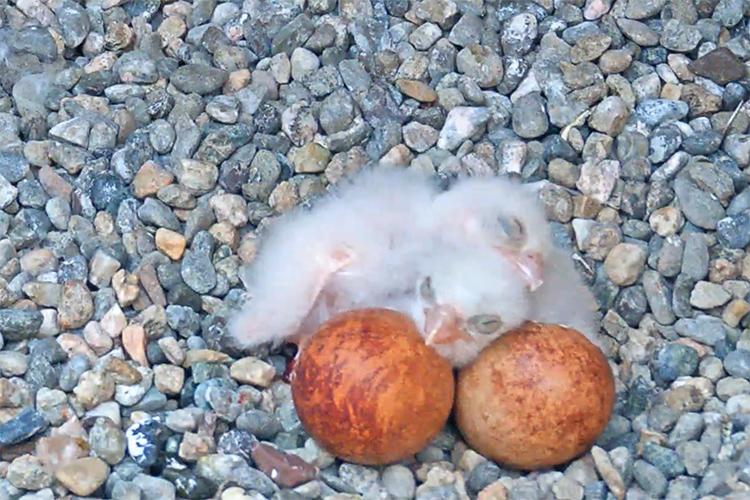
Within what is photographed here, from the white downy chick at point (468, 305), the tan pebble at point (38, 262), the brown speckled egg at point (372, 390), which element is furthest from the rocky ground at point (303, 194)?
the white downy chick at point (468, 305)

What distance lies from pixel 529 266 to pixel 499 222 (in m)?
0.11

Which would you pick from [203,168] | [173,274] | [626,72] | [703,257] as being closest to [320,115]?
[203,168]

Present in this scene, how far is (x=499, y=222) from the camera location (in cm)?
→ 255

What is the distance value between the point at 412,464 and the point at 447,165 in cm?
85

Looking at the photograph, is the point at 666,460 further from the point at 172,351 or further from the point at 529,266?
the point at 172,351

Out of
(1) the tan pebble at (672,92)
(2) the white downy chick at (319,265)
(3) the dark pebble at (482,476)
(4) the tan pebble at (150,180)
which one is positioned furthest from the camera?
(1) the tan pebble at (672,92)

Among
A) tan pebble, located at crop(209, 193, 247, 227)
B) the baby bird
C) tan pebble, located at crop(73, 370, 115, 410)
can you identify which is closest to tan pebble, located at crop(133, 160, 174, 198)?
tan pebble, located at crop(209, 193, 247, 227)

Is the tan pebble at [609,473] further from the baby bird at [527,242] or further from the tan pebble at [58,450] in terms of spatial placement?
the tan pebble at [58,450]

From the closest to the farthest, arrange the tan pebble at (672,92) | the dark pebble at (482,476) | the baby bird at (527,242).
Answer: the dark pebble at (482,476) → the baby bird at (527,242) → the tan pebble at (672,92)

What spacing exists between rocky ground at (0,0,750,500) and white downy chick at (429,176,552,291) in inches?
11.4

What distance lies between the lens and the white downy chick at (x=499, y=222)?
2.54 meters

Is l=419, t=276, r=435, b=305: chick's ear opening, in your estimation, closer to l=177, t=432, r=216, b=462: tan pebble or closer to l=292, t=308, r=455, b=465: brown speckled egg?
l=292, t=308, r=455, b=465: brown speckled egg

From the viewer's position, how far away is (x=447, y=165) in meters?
3.06

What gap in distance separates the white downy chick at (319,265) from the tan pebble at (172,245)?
202 millimetres
